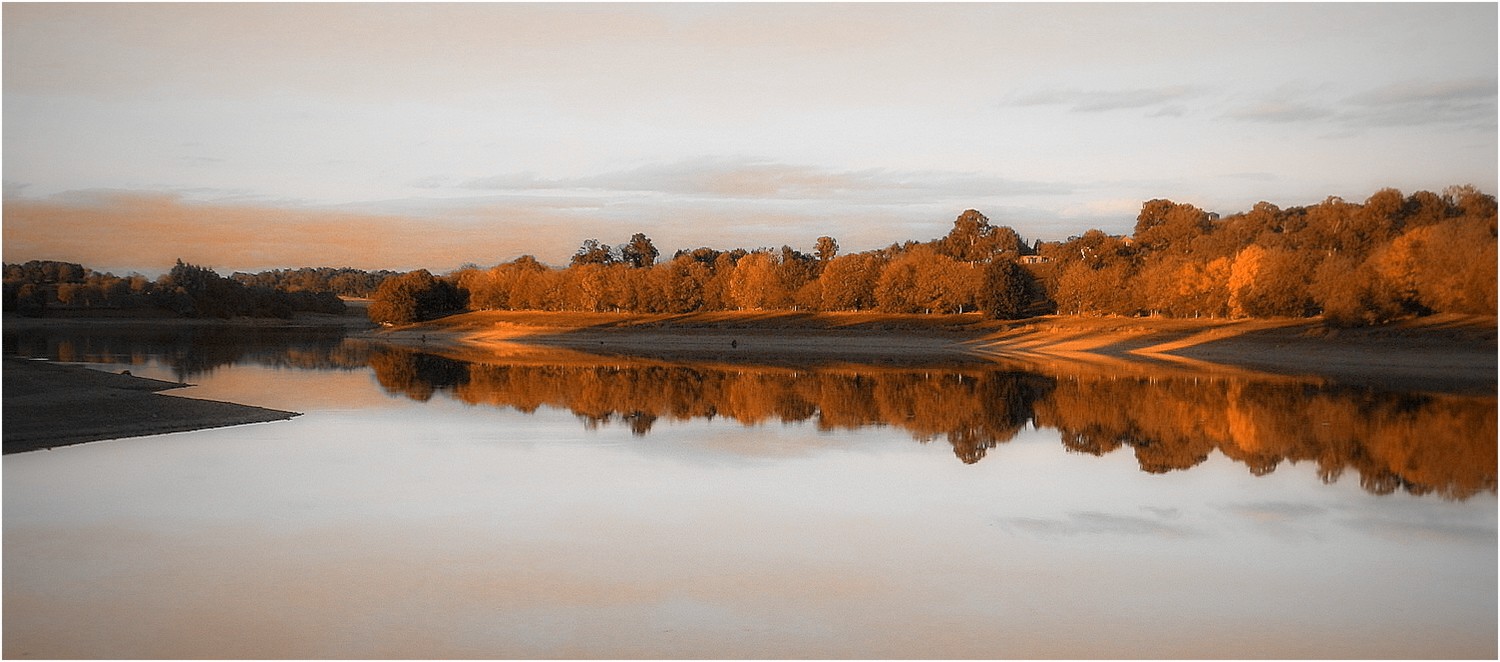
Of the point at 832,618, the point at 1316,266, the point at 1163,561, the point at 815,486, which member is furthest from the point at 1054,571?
the point at 1316,266

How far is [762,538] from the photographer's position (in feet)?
46.7

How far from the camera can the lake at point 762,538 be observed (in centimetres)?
1020

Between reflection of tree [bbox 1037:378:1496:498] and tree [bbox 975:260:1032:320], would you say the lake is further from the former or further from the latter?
tree [bbox 975:260:1032:320]

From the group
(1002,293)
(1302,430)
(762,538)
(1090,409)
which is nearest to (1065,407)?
(1090,409)

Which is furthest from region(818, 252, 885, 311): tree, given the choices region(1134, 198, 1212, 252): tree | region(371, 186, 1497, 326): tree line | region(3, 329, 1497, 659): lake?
region(3, 329, 1497, 659): lake

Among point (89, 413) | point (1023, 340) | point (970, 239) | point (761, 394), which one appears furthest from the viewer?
point (970, 239)

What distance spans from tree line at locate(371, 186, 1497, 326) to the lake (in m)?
34.9

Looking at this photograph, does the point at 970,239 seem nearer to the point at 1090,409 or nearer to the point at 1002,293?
the point at 1002,293

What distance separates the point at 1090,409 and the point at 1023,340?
163 ft

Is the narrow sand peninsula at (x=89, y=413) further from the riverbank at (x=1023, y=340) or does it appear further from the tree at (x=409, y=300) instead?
the tree at (x=409, y=300)

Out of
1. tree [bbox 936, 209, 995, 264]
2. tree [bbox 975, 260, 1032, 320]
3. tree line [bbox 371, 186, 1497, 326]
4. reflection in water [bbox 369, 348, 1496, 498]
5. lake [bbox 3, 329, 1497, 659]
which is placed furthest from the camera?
tree [bbox 936, 209, 995, 264]

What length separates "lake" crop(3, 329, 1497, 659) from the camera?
10.2 metres

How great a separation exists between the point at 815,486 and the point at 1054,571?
6173 mm

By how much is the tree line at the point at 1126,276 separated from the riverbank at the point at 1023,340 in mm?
2300
